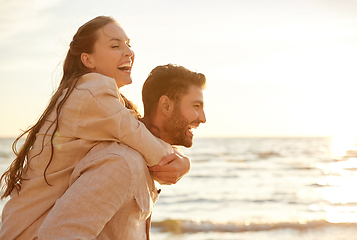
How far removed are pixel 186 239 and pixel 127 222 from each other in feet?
21.6

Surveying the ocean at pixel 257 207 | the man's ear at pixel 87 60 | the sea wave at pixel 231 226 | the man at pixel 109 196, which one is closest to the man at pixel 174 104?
the man at pixel 109 196

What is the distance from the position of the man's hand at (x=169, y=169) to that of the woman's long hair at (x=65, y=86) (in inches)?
23.7

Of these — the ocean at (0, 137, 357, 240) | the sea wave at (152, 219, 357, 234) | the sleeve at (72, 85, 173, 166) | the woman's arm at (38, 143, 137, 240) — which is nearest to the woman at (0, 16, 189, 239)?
the sleeve at (72, 85, 173, 166)

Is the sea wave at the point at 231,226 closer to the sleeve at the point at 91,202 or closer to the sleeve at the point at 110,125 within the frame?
the sleeve at the point at 110,125

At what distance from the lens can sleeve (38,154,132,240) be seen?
1843 millimetres

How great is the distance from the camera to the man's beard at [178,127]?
110 inches

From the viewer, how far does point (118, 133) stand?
219cm

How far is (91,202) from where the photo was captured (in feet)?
6.20

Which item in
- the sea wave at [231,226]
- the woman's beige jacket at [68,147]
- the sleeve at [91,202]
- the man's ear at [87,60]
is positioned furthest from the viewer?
the sea wave at [231,226]


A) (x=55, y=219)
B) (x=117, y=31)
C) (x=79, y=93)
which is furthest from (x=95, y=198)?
(x=117, y=31)

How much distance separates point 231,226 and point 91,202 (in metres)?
8.08

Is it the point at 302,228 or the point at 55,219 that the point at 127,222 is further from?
the point at 302,228

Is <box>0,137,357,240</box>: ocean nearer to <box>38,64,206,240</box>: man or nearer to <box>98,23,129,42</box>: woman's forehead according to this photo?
<box>98,23,129,42</box>: woman's forehead

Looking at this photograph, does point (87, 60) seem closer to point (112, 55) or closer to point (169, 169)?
point (112, 55)
